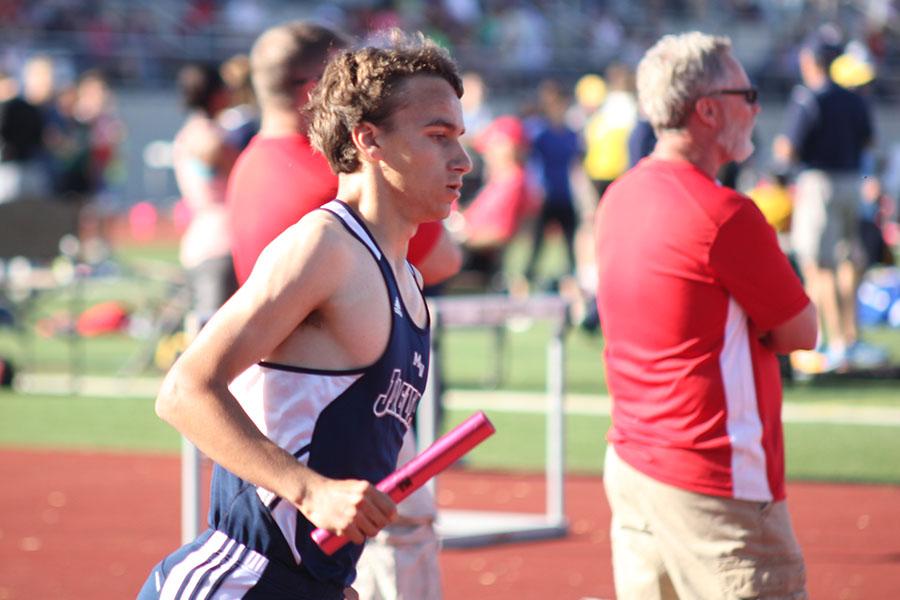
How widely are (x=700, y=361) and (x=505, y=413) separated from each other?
705 cm

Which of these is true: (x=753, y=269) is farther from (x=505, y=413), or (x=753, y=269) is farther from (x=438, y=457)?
(x=505, y=413)

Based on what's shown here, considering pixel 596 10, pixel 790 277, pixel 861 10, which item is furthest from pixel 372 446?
pixel 861 10

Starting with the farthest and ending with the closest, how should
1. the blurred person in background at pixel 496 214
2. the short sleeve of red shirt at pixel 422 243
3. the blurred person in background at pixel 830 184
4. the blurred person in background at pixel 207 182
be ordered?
the blurred person in background at pixel 496 214 < the blurred person in background at pixel 830 184 < the blurred person in background at pixel 207 182 < the short sleeve of red shirt at pixel 422 243

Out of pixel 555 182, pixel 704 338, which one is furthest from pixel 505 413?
pixel 555 182

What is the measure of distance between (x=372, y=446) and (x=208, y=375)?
1.33ft

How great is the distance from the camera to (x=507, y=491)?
27.6 feet

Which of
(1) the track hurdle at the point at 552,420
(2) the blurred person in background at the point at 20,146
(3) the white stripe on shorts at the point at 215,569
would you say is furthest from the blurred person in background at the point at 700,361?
(2) the blurred person in background at the point at 20,146

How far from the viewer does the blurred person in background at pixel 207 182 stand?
26.7 ft

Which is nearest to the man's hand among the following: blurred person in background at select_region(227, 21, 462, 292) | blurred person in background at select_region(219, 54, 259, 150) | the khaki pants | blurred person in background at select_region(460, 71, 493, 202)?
the khaki pants

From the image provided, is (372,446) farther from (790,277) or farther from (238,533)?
(790,277)

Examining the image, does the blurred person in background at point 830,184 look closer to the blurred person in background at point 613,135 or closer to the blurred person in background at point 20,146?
the blurred person in background at point 613,135

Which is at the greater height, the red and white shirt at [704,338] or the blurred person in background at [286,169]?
the blurred person in background at [286,169]

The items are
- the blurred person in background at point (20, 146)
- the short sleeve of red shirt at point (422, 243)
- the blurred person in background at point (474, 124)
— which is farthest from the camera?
the blurred person in background at point (20, 146)

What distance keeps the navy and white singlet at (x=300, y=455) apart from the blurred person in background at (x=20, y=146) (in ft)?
45.8
